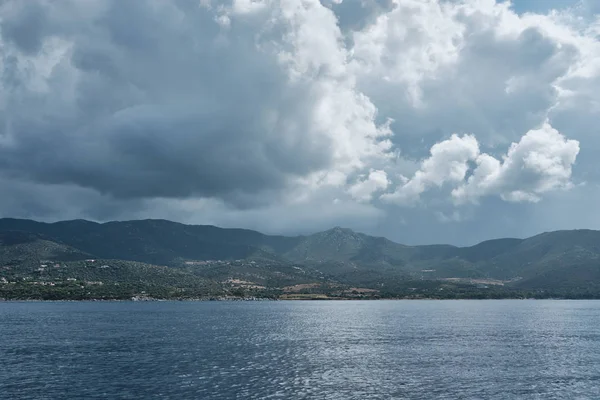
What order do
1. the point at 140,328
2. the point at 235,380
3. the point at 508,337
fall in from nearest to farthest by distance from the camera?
the point at 235,380
the point at 508,337
the point at 140,328

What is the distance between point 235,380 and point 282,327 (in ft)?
342

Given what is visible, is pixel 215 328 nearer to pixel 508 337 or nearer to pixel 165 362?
pixel 165 362

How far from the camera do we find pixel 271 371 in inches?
3787

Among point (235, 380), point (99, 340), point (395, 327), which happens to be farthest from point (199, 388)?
point (395, 327)

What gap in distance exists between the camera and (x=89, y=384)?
82875mm

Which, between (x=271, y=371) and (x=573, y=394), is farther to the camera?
(x=271, y=371)

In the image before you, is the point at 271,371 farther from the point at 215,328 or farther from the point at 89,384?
the point at 215,328

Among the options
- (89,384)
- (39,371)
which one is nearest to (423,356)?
(89,384)

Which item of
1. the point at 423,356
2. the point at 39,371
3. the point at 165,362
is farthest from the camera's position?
the point at 423,356

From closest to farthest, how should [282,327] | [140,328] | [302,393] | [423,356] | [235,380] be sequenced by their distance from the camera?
1. [302,393]
2. [235,380]
3. [423,356]
4. [140,328]
5. [282,327]

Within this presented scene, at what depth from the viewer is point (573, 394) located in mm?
78812

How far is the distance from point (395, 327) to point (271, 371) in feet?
338

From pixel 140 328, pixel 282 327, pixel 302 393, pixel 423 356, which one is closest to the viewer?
pixel 302 393

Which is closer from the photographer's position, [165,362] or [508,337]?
[165,362]
